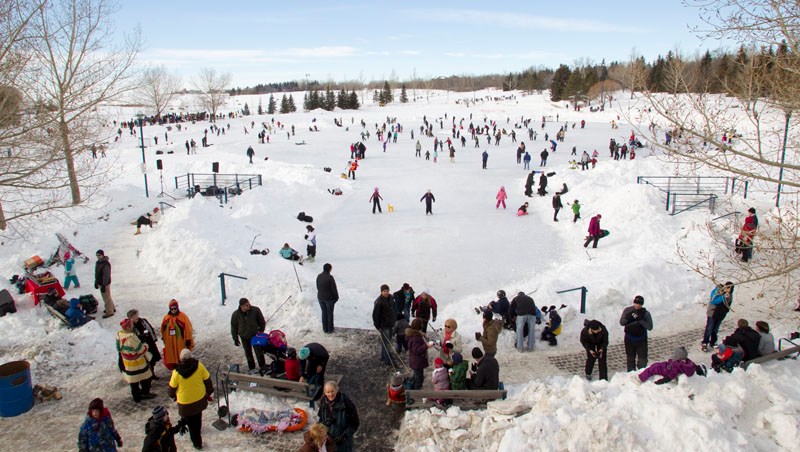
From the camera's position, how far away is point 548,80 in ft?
428

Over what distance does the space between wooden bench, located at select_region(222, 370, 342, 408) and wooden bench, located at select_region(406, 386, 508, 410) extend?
1178 millimetres

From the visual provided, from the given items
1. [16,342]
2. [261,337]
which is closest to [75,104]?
[16,342]

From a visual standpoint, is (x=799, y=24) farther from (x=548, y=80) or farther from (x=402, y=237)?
(x=548, y=80)

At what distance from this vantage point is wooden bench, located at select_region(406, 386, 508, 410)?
664 centimetres

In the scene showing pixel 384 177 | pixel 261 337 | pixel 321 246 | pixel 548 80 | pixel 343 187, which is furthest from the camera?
pixel 548 80

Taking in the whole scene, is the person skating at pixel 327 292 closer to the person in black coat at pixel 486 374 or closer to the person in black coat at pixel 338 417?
the person in black coat at pixel 486 374

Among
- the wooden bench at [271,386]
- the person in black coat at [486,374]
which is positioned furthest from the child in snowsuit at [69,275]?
the person in black coat at [486,374]

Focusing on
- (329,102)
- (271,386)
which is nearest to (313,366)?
(271,386)

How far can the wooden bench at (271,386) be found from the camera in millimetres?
6982

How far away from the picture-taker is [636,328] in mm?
7992

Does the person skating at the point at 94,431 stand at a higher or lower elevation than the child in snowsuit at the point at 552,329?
higher

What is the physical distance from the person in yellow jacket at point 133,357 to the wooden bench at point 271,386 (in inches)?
46.9

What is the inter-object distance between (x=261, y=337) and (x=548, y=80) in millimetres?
135317

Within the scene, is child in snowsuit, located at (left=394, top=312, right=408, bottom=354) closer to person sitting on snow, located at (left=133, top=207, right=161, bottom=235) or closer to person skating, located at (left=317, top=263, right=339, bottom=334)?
person skating, located at (left=317, top=263, right=339, bottom=334)
